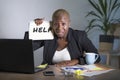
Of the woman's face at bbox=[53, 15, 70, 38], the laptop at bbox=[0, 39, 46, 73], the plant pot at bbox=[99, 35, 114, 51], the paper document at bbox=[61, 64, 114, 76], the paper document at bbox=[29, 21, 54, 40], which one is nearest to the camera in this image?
the laptop at bbox=[0, 39, 46, 73]

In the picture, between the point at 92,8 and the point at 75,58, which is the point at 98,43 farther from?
the point at 75,58

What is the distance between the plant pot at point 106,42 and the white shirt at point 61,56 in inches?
65.4

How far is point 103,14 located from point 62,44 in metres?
1.79

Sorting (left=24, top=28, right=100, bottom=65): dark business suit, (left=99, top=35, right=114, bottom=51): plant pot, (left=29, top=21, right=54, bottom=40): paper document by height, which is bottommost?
(left=99, top=35, right=114, bottom=51): plant pot

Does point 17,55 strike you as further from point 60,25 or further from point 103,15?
point 103,15

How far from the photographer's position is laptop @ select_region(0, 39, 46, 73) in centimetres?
162

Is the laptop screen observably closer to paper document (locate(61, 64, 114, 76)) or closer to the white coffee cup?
paper document (locate(61, 64, 114, 76))

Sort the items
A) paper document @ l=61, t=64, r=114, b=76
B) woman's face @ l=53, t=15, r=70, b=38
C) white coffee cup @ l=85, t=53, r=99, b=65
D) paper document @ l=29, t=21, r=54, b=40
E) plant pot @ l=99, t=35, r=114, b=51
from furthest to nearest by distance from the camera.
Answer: plant pot @ l=99, t=35, r=114, b=51
woman's face @ l=53, t=15, r=70, b=38
paper document @ l=29, t=21, r=54, b=40
white coffee cup @ l=85, t=53, r=99, b=65
paper document @ l=61, t=64, r=114, b=76

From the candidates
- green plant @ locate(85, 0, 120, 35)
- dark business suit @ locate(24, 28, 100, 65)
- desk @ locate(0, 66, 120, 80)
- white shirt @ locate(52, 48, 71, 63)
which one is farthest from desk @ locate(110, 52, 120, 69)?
desk @ locate(0, 66, 120, 80)

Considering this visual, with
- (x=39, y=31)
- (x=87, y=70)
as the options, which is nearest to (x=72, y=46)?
(x=39, y=31)

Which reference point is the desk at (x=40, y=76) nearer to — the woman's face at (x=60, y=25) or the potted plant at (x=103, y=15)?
the woman's face at (x=60, y=25)

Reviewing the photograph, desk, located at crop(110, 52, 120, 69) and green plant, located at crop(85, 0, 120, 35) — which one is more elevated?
green plant, located at crop(85, 0, 120, 35)

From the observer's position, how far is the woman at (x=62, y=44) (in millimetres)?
2293

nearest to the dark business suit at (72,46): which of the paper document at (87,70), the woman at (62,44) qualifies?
the woman at (62,44)
